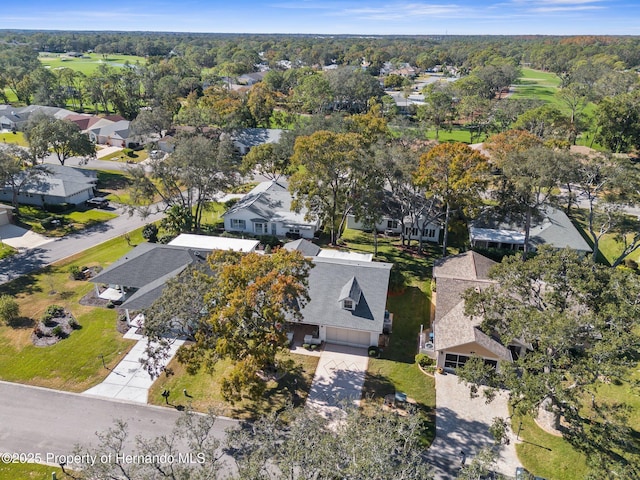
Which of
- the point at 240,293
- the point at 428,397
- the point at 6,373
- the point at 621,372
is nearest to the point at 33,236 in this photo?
the point at 6,373

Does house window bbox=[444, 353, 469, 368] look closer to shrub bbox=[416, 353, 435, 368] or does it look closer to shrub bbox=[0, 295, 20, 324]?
shrub bbox=[416, 353, 435, 368]

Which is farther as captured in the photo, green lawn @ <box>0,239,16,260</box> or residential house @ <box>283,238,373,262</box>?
green lawn @ <box>0,239,16,260</box>

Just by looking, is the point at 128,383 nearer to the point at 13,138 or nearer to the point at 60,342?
the point at 60,342

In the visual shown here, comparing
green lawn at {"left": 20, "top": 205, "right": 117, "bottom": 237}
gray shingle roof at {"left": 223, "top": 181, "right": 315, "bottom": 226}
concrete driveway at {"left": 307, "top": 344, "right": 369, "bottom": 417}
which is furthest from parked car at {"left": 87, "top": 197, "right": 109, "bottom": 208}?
concrete driveway at {"left": 307, "top": 344, "right": 369, "bottom": 417}

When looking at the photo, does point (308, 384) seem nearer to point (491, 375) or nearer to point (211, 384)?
point (211, 384)

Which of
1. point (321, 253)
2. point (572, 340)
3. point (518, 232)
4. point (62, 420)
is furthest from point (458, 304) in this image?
point (62, 420)

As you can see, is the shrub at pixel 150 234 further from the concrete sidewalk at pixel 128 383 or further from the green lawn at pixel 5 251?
the concrete sidewalk at pixel 128 383
